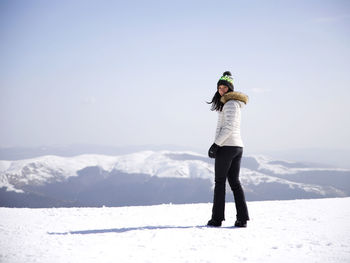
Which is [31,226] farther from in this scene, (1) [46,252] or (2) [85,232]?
(1) [46,252]

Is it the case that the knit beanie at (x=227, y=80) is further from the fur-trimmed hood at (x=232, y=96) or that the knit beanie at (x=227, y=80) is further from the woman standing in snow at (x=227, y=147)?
the fur-trimmed hood at (x=232, y=96)

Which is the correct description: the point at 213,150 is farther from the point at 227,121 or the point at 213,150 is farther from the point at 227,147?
the point at 227,121

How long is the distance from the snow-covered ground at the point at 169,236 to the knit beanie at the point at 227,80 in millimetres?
2612

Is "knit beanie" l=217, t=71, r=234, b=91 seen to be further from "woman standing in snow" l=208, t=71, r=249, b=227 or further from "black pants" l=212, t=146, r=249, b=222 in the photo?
"black pants" l=212, t=146, r=249, b=222

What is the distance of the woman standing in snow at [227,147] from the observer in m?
6.45

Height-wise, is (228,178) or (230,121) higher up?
(230,121)

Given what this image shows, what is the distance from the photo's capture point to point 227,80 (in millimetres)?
6629

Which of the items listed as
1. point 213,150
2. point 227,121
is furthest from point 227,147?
point 227,121

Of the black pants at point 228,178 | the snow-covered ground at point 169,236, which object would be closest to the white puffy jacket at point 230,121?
the black pants at point 228,178

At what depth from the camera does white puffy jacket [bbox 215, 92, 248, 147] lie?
639cm

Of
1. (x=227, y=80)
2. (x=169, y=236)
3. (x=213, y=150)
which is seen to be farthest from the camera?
(x=227, y=80)

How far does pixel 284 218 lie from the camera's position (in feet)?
24.7

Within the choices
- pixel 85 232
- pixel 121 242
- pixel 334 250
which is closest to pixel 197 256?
pixel 121 242

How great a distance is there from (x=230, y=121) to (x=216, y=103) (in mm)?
558
